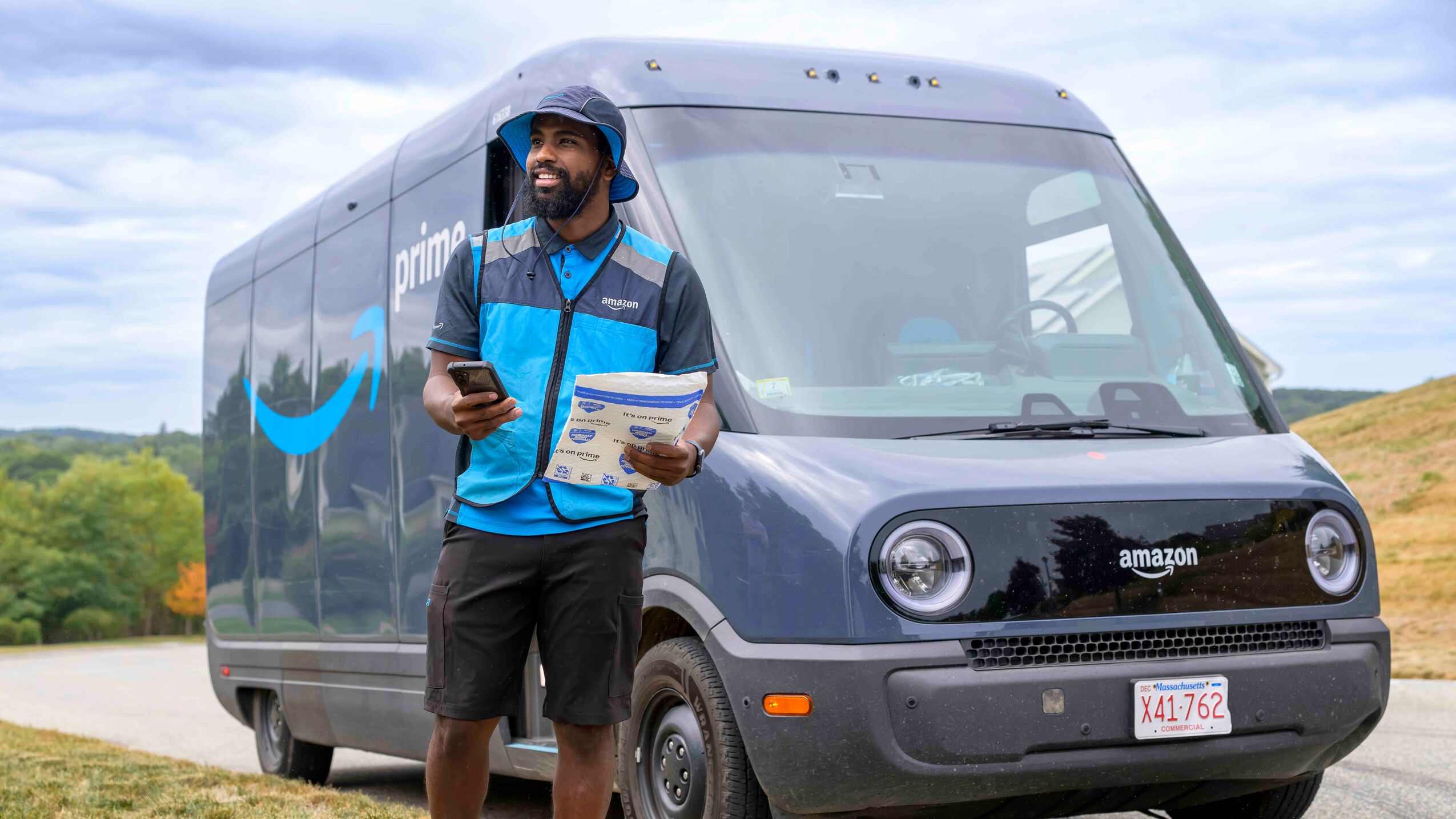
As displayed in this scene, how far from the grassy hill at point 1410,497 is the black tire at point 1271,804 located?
339 inches

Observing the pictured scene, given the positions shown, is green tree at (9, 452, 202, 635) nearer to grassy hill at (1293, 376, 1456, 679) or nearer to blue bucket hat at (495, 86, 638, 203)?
grassy hill at (1293, 376, 1456, 679)

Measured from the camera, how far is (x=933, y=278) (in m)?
4.92

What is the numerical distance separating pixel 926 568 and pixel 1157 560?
2.12 feet

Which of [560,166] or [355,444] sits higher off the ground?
[560,166]

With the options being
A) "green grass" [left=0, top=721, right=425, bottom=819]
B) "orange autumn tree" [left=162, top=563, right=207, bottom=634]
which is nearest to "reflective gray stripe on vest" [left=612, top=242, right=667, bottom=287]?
"green grass" [left=0, top=721, right=425, bottom=819]

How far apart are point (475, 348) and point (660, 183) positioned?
1.46 metres

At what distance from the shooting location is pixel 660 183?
4789 millimetres

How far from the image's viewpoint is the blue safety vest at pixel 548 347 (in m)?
3.38

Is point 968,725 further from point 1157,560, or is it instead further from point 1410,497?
point 1410,497

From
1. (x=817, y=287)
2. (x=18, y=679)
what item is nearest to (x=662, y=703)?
(x=817, y=287)

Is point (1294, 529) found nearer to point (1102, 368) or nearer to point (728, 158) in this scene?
point (1102, 368)

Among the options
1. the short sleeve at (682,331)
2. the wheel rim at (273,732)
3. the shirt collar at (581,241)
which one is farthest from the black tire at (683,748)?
the wheel rim at (273,732)

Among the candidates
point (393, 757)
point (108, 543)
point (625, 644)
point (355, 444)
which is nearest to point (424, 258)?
point (355, 444)

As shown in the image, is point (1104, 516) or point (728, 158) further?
point (728, 158)
